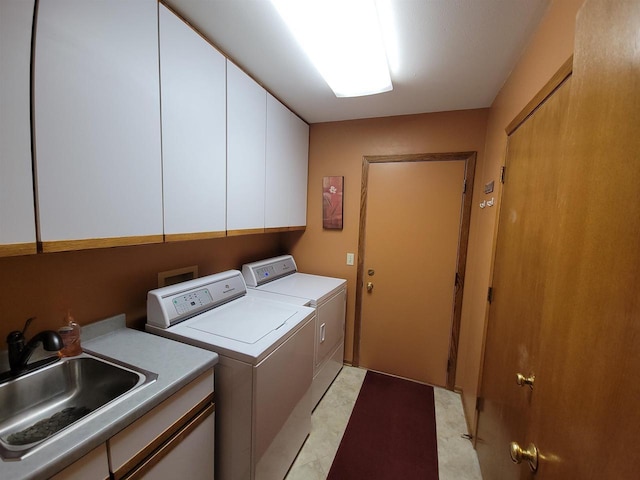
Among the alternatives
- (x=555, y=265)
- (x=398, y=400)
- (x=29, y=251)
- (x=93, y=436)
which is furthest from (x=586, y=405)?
(x=398, y=400)

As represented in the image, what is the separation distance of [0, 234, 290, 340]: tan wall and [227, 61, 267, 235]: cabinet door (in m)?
0.40

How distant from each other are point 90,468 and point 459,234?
2477mm

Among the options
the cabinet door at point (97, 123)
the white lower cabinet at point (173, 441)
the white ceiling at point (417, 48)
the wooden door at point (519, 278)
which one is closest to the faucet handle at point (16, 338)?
the cabinet door at point (97, 123)

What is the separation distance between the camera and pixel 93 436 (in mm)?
726

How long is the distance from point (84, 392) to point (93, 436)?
55 centimetres

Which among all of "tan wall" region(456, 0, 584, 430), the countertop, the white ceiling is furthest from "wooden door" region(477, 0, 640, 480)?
the countertop

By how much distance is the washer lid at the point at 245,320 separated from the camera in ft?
4.38

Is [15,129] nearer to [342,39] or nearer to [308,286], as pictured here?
[342,39]

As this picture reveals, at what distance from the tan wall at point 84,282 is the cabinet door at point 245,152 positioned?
1.33 feet

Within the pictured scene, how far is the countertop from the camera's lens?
65 cm

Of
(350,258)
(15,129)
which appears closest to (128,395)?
(15,129)

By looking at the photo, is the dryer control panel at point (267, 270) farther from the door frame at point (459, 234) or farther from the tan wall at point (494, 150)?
the tan wall at point (494, 150)

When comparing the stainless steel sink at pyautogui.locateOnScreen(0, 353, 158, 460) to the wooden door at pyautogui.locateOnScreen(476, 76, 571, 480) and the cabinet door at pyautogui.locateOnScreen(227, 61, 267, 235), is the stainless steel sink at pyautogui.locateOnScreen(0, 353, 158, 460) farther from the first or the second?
the wooden door at pyautogui.locateOnScreen(476, 76, 571, 480)

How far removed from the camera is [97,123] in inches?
37.4
